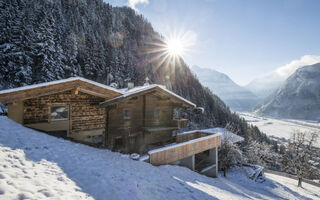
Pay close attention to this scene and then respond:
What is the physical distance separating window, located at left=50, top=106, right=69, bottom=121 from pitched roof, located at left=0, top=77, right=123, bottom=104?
156 cm

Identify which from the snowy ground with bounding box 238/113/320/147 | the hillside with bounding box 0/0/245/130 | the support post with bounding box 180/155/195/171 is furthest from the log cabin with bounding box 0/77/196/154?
the snowy ground with bounding box 238/113/320/147

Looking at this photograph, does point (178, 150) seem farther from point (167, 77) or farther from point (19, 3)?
point (167, 77)

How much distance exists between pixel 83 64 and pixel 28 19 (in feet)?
48.6

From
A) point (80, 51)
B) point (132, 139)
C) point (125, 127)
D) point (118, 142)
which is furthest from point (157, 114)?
point (80, 51)

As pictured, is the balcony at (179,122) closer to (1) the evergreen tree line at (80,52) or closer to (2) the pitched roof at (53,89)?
(2) the pitched roof at (53,89)

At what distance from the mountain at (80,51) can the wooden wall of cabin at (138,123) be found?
4569 millimetres

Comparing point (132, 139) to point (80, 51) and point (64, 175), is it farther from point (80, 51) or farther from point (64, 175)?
point (80, 51)

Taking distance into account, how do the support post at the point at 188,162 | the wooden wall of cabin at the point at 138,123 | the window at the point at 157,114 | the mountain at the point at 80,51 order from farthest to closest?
1. the mountain at the point at 80,51
2. the window at the point at 157,114
3. the wooden wall of cabin at the point at 138,123
4. the support post at the point at 188,162

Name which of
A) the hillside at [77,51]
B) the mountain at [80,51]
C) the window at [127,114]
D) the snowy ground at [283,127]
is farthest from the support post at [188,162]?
the snowy ground at [283,127]

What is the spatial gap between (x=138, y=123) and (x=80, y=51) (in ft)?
130

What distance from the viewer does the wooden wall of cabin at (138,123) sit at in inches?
498

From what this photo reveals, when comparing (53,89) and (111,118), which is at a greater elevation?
(53,89)

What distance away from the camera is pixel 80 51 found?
42.9 metres

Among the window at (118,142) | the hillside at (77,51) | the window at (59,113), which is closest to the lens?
the window at (59,113)
